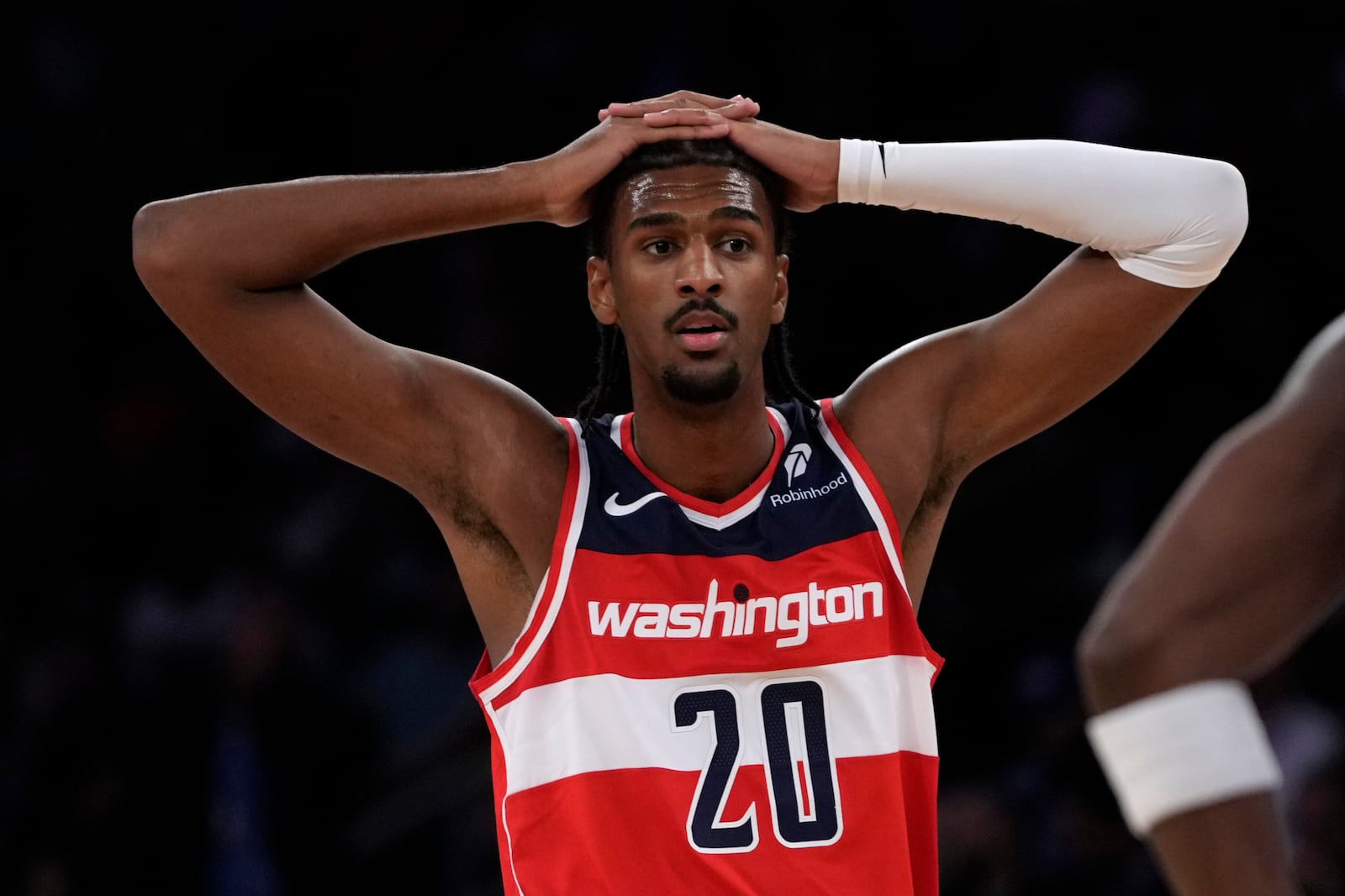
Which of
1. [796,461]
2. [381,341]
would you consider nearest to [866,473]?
[796,461]

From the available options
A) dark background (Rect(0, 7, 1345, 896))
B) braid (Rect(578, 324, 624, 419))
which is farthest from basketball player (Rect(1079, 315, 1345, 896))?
dark background (Rect(0, 7, 1345, 896))

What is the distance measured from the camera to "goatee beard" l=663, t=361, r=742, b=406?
130 inches

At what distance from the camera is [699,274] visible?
10.8 feet

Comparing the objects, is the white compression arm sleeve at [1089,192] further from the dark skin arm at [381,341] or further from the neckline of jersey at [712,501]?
the neckline of jersey at [712,501]

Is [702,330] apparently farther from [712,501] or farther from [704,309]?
[712,501]

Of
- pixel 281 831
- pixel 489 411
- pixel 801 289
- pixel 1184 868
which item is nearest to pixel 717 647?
pixel 489 411

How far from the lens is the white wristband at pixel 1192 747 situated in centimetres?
180

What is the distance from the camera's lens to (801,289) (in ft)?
22.6

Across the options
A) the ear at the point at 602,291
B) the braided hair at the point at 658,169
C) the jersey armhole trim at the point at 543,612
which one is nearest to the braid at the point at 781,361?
the braided hair at the point at 658,169

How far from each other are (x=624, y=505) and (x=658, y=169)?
68 cm

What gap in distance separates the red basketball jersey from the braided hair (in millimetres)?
430

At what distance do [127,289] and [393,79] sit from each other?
1523mm

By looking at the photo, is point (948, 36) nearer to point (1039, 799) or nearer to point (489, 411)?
point (1039, 799)

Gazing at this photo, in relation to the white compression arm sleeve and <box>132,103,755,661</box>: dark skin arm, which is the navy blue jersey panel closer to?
<box>132,103,755,661</box>: dark skin arm
